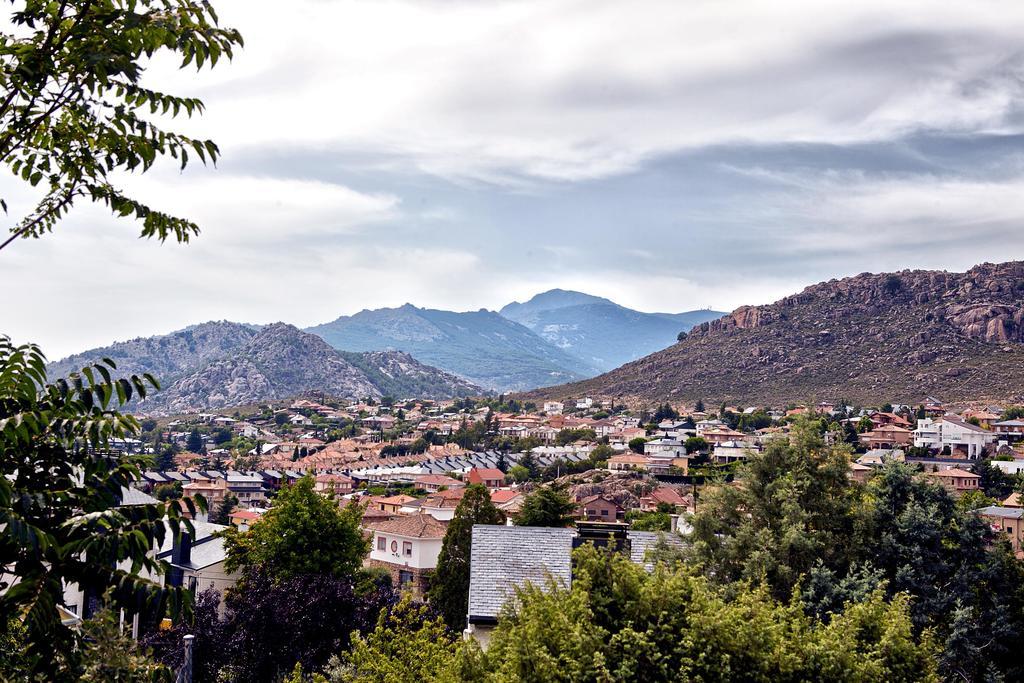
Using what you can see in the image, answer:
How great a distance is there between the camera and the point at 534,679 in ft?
40.4

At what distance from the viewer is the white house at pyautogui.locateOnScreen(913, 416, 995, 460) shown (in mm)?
91062

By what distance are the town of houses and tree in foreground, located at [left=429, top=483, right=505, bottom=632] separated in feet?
17.3

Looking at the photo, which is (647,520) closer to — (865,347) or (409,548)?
(409,548)

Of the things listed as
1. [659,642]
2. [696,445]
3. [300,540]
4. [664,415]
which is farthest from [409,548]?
[664,415]

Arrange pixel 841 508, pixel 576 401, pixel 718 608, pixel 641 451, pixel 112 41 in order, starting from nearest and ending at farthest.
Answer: pixel 112 41
pixel 718 608
pixel 841 508
pixel 641 451
pixel 576 401

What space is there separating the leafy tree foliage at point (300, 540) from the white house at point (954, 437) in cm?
7381

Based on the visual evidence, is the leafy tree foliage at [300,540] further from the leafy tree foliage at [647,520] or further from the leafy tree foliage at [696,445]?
the leafy tree foliage at [696,445]

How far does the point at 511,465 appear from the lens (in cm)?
10750

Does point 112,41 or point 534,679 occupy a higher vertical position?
point 112,41

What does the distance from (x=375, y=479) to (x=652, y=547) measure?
79197mm

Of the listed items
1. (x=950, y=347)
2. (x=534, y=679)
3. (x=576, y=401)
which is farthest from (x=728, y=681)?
(x=576, y=401)

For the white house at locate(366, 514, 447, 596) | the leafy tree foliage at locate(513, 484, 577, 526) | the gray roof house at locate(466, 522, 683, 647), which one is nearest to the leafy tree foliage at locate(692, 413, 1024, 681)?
the gray roof house at locate(466, 522, 683, 647)

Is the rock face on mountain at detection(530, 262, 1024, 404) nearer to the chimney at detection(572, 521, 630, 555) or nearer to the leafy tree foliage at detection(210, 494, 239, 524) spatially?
the leafy tree foliage at detection(210, 494, 239, 524)

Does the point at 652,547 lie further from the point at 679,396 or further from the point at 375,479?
the point at 679,396
